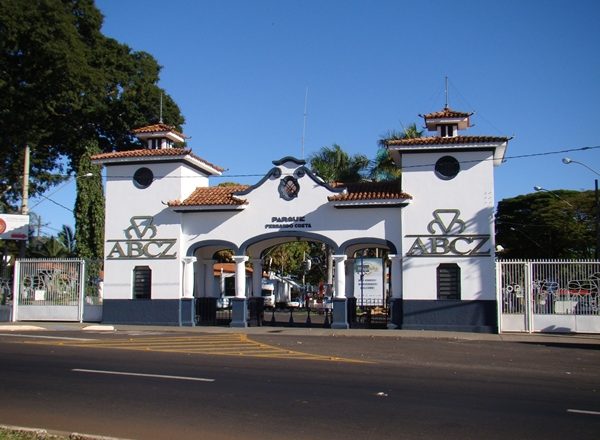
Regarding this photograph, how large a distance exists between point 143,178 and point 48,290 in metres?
6.59

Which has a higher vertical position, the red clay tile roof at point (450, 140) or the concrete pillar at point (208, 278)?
the red clay tile roof at point (450, 140)

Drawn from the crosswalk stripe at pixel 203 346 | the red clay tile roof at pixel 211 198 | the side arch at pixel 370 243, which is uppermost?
the red clay tile roof at pixel 211 198

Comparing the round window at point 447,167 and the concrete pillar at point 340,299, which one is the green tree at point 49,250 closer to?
the concrete pillar at point 340,299

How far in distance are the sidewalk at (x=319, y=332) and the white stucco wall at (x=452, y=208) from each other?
1769 millimetres

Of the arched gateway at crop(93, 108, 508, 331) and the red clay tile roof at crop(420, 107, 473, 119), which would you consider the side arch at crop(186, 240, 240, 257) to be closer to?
the arched gateway at crop(93, 108, 508, 331)

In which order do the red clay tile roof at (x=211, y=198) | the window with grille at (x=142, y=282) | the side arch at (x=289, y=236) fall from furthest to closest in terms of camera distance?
the window with grille at (x=142, y=282) < the red clay tile roof at (x=211, y=198) < the side arch at (x=289, y=236)

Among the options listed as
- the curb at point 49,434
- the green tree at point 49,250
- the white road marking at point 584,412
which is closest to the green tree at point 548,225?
the green tree at point 49,250

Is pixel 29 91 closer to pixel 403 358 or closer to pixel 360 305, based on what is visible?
pixel 360 305

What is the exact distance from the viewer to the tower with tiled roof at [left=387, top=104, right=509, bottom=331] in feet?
79.8

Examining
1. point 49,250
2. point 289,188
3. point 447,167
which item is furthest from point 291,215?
point 49,250

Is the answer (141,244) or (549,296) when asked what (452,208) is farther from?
(141,244)

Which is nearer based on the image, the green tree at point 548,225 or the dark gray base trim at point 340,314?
the dark gray base trim at point 340,314

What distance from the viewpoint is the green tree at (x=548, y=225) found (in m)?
48.4

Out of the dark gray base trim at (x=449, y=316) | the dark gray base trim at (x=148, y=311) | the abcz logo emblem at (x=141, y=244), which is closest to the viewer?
the dark gray base trim at (x=449, y=316)
